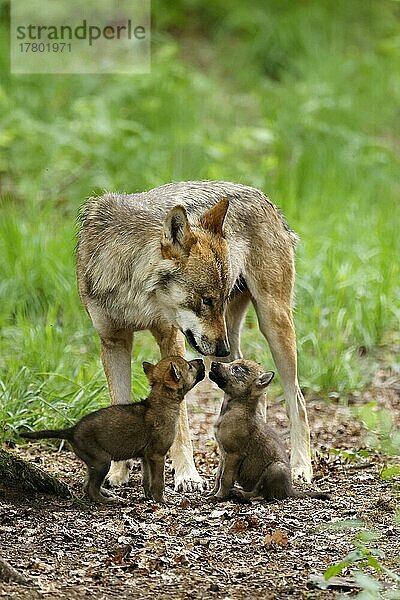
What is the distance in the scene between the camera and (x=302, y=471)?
266 inches

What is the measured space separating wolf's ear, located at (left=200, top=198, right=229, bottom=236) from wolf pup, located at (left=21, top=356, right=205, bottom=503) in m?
0.85

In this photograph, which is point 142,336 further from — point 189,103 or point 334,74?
point 334,74

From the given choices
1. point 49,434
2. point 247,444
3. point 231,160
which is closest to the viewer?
point 49,434

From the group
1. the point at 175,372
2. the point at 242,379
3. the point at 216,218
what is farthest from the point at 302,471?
the point at 216,218

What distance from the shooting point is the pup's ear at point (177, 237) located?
603 cm

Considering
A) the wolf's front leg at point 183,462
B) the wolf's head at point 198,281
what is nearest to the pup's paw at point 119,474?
the wolf's front leg at point 183,462

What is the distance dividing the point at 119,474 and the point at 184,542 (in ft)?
4.89

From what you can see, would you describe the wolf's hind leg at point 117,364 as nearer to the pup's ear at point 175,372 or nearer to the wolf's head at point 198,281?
the wolf's head at point 198,281

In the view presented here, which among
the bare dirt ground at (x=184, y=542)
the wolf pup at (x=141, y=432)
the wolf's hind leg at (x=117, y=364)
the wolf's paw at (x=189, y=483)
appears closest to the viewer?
the bare dirt ground at (x=184, y=542)

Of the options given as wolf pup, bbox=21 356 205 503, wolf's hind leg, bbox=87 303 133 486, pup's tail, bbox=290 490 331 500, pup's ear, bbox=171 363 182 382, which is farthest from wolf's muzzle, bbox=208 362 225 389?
pup's tail, bbox=290 490 331 500

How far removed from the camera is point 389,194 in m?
13.0

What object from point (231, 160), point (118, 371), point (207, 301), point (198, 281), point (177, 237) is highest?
point (231, 160)

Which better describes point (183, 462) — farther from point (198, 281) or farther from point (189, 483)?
point (198, 281)

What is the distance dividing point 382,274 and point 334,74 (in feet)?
19.1
